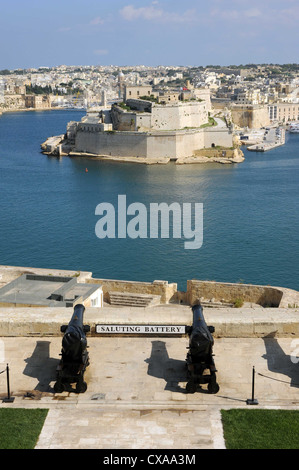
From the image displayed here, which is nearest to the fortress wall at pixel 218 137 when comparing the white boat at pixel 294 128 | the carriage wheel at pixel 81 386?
the white boat at pixel 294 128

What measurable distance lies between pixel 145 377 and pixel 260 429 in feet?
2.66

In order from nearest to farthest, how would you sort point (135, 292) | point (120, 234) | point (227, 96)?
point (135, 292) < point (120, 234) < point (227, 96)

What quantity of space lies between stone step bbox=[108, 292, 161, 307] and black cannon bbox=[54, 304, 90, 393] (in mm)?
4830

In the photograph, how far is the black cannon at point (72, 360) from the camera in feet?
10.7

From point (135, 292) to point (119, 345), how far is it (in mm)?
4689

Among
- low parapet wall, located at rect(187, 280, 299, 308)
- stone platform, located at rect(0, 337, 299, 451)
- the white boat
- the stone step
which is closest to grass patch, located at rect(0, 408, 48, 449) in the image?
stone platform, located at rect(0, 337, 299, 451)

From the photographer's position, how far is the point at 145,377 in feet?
11.5

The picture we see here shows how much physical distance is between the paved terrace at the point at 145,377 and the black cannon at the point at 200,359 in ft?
0.21

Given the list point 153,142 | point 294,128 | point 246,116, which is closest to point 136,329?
point 153,142

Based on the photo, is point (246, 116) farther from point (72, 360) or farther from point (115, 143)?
point (72, 360)

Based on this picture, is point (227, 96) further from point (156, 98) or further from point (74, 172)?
point (74, 172)

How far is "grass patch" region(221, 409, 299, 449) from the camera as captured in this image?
281 centimetres

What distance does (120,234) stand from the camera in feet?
55.2
